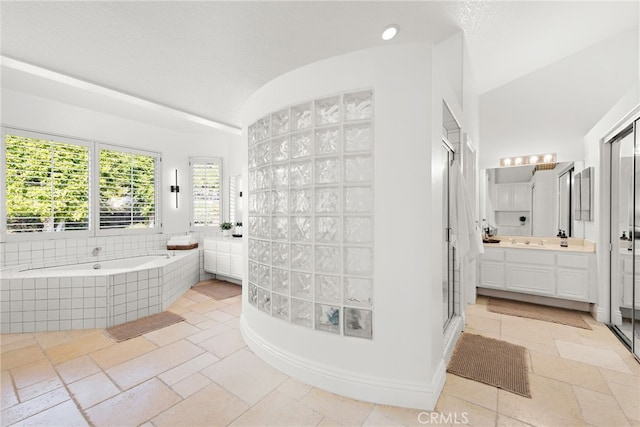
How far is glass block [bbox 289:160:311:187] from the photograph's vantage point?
202 cm

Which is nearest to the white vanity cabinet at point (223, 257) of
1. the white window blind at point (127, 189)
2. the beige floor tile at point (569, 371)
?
the white window blind at point (127, 189)

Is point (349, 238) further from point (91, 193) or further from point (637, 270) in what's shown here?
point (91, 193)

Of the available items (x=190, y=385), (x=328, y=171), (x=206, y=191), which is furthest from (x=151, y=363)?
(x=206, y=191)

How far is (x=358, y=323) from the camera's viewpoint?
1867 millimetres

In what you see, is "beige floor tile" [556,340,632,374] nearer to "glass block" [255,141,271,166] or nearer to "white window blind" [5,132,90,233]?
"glass block" [255,141,271,166]

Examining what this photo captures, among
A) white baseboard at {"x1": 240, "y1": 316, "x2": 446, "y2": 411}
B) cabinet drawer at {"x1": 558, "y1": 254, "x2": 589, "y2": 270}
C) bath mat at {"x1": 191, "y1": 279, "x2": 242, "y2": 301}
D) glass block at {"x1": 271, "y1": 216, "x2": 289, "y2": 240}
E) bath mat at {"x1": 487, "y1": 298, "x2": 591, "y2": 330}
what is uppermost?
glass block at {"x1": 271, "y1": 216, "x2": 289, "y2": 240}

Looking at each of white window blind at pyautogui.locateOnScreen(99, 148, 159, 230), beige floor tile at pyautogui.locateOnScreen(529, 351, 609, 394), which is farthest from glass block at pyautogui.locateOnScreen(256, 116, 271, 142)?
white window blind at pyautogui.locateOnScreen(99, 148, 159, 230)

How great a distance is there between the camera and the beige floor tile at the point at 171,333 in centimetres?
263

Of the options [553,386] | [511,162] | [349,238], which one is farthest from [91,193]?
[511,162]

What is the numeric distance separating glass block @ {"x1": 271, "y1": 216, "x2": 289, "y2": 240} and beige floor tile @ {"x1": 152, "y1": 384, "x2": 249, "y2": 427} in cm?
106

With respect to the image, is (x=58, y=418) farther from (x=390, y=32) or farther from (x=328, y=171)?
(x=390, y=32)

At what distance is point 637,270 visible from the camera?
2523mm

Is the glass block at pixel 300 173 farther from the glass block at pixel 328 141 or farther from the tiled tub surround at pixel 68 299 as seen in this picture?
the tiled tub surround at pixel 68 299

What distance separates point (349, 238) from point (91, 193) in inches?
154
